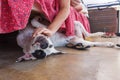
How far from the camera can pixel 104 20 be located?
222cm

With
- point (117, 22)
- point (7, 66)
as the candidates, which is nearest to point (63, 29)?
point (7, 66)

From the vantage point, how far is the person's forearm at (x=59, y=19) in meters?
1.01

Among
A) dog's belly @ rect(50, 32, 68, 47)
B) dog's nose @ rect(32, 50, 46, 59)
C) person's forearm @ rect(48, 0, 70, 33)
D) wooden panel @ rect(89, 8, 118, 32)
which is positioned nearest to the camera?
dog's nose @ rect(32, 50, 46, 59)

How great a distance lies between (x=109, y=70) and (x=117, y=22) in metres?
1.62

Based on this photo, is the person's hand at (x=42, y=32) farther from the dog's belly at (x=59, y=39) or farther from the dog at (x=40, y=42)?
the dog's belly at (x=59, y=39)

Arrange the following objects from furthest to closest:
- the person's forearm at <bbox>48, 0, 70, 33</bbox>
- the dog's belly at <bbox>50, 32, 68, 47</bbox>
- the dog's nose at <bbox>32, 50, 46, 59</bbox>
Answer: the dog's belly at <bbox>50, 32, 68, 47</bbox>, the person's forearm at <bbox>48, 0, 70, 33</bbox>, the dog's nose at <bbox>32, 50, 46, 59</bbox>

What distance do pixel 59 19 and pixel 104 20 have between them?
4.14 ft

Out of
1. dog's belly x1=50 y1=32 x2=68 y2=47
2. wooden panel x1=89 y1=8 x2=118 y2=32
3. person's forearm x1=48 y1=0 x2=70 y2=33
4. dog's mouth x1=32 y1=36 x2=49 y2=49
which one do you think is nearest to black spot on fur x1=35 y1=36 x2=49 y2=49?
dog's mouth x1=32 y1=36 x2=49 y2=49

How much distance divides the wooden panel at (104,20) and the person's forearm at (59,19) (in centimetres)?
118

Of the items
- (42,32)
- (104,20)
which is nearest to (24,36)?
(42,32)

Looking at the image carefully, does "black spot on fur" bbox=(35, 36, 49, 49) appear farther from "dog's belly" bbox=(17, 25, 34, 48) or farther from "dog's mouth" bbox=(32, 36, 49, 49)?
"dog's belly" bbox=(17, 25, 34, 48)

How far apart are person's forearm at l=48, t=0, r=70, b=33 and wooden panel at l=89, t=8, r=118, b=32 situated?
118cm

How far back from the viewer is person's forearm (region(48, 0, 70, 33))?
1013mm

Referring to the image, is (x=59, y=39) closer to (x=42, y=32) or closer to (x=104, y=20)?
(x=42, y=32)
